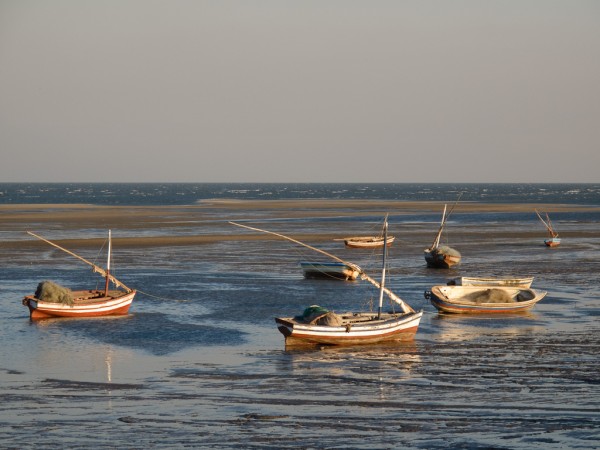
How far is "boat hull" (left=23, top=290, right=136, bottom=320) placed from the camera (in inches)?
1334

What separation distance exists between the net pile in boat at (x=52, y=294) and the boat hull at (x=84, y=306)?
0.68 ft

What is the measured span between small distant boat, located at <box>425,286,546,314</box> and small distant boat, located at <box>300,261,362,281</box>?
393 inches

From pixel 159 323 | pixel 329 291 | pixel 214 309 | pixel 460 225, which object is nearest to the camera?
pixel 159 323

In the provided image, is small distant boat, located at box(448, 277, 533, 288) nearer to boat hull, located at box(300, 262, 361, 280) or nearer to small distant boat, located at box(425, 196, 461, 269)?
boat hull, located at box(300, 262, 361, 280)

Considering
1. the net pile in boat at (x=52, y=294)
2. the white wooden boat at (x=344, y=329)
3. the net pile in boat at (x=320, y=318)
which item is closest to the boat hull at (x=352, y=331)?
the white wooden boat at (x=344, y=329)

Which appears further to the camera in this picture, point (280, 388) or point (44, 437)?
point (280, 388)

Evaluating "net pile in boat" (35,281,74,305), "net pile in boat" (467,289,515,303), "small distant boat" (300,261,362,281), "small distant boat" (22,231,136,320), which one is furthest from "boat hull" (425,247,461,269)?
"net pile in boat" (35,281,74,305)

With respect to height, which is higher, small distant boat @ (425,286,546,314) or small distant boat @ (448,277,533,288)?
small distant boat @ (448,277,533,288)

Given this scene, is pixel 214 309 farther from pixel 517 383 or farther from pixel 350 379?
pixel 517 383

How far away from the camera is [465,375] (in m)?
23.8

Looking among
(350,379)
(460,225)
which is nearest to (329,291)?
(350,379)

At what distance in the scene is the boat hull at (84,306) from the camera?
33875 mm

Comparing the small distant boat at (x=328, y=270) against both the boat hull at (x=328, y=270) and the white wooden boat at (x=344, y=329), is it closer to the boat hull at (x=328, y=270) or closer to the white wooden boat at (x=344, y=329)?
the boat hull at (x=328, y=270)

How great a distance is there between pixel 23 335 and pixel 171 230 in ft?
162
